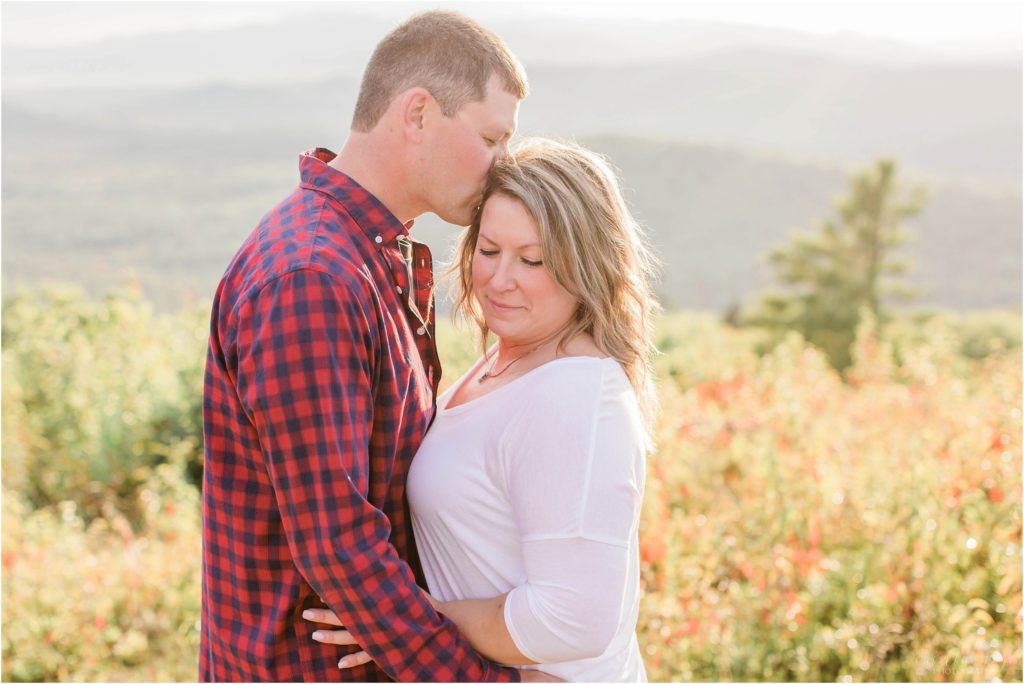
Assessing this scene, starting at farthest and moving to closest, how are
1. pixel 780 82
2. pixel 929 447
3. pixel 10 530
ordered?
pixel 780 82
pixel 10 530
pixel 929 447

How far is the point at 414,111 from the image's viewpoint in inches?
86.4

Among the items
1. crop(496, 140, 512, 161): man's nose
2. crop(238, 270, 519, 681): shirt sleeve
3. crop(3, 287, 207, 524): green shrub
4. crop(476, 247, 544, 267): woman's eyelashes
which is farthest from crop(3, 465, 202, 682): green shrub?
crop(496, 140, 512, 161): man's nose

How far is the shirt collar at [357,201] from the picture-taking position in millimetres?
2143

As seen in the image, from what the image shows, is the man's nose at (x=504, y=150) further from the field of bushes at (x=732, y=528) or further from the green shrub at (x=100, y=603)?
the green shrub at (x=100, y=603)

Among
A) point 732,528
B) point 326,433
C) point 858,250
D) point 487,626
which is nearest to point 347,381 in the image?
point 326,433

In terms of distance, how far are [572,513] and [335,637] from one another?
0.62 metres

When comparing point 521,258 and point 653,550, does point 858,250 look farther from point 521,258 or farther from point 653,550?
point 521,258

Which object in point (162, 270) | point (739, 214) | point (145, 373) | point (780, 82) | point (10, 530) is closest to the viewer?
point (10, 530)

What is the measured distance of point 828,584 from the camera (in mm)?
4195

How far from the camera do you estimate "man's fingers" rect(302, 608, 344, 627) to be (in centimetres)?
206

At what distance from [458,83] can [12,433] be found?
6.21 meters

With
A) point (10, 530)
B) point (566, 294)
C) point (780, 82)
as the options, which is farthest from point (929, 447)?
point (780, 82)

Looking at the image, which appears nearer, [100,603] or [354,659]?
[354,659]

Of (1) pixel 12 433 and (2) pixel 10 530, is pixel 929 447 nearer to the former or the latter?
(2) pixel 10 530
